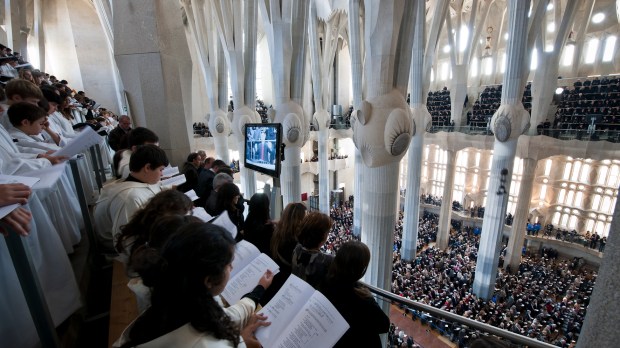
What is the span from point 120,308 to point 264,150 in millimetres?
3124

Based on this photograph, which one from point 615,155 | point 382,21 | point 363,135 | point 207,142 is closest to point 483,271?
point 615,155

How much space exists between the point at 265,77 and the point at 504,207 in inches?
811

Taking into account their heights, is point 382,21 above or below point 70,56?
below

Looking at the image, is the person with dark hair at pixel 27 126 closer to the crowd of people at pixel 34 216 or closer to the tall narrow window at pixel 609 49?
the crowd of people at pixel 34 216

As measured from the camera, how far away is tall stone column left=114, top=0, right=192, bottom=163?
4.75 metres

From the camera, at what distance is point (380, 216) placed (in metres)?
5.97

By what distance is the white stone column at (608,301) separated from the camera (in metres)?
0.94

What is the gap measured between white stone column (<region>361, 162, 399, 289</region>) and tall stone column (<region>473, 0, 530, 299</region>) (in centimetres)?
625

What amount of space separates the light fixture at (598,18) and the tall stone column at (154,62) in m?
21.8

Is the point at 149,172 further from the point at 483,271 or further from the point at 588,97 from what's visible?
the point at 588,97

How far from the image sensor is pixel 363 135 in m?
5.39

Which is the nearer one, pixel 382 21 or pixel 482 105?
pixel 382 21

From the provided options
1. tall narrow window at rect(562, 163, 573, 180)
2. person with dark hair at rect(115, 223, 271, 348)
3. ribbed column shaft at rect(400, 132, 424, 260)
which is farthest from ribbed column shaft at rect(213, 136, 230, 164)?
tall narrow window at rect(562, 163, 573, 180)

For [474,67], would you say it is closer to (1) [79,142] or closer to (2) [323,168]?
(2) [323,168]
